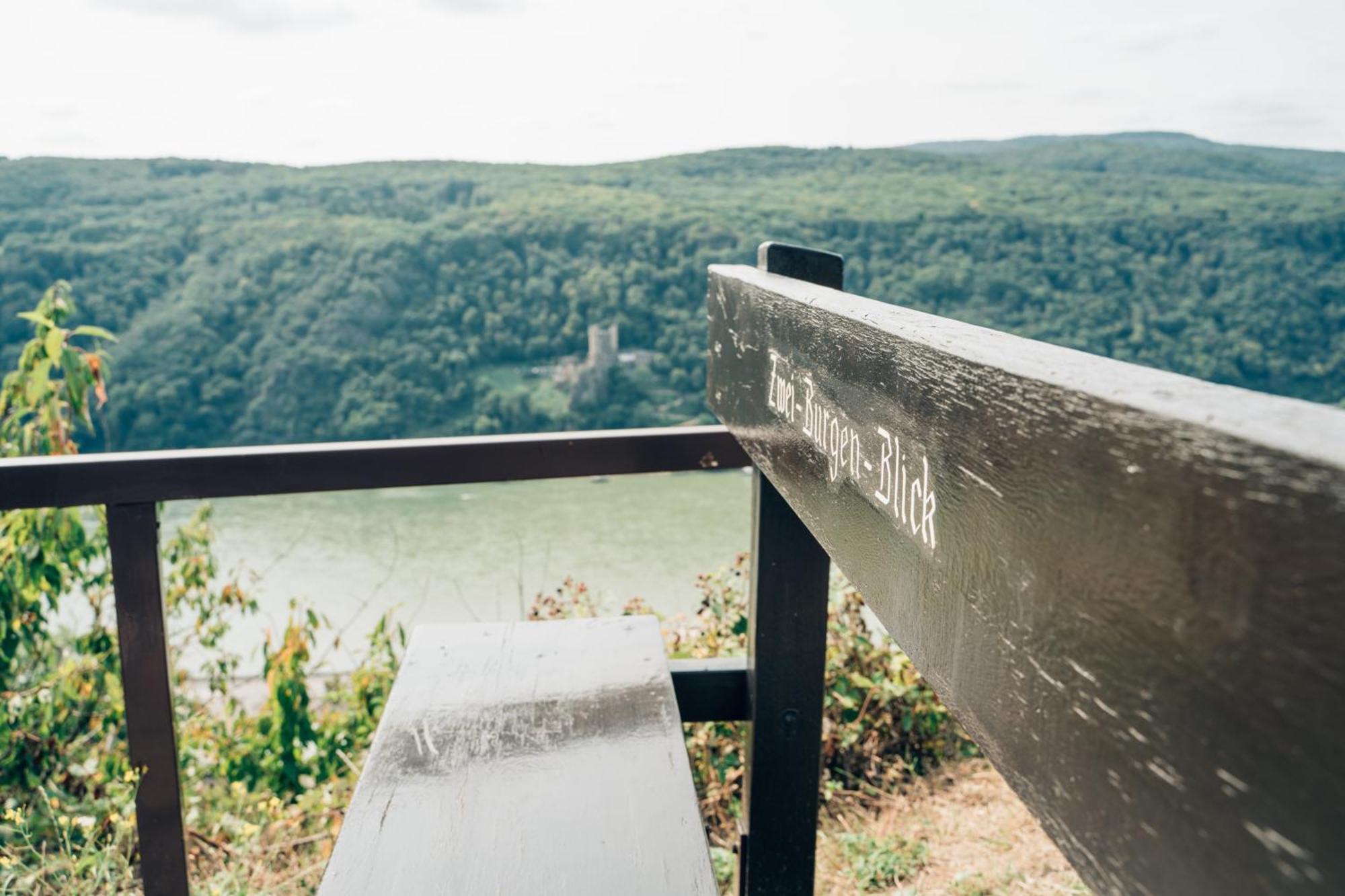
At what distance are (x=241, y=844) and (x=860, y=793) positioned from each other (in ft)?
4.55

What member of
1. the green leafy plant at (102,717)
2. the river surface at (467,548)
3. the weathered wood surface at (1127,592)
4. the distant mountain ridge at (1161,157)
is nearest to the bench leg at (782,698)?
the weathered wood surface at (1127,592)

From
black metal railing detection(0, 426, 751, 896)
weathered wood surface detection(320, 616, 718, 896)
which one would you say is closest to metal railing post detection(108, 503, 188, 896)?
black metal railing detection(0, 426, 751, 896)

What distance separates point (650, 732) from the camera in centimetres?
120

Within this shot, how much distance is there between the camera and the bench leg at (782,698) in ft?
4.29

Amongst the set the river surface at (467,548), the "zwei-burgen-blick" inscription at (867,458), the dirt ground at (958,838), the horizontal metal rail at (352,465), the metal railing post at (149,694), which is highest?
the "zwei-burgen-blick" inscription at (867,458)

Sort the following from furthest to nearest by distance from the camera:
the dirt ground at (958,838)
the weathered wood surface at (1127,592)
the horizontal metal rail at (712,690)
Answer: the dirt ground at (958,838) → the horizontal metal rail at (712,690) → the weathered wood surface at (1127,592)

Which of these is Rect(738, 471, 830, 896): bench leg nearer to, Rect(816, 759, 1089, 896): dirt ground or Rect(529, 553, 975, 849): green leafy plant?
Rect(816, 759, 1089, 896): dirt ground

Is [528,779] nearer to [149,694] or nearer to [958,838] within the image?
[149,694]

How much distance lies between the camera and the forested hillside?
591 inches

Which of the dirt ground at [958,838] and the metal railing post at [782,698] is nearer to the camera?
the metal railing post at [782,698]

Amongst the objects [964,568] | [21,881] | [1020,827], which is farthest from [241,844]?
[964,568]

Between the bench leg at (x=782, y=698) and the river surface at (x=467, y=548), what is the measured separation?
1.43m

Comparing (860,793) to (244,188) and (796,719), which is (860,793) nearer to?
(796,719)

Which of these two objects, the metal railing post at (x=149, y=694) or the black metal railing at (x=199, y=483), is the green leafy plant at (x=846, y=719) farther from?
A: the metal railing post at (x=149, y=694)
